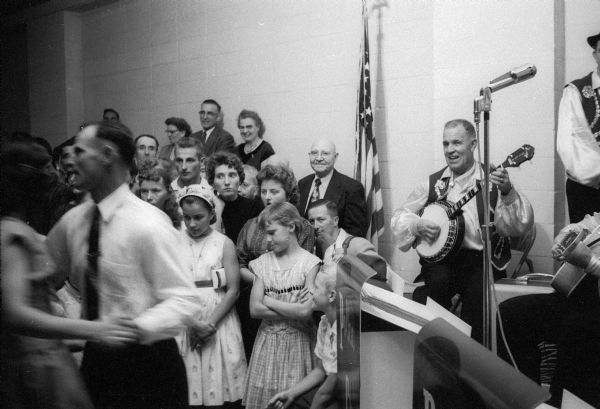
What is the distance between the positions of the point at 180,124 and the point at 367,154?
209 cm

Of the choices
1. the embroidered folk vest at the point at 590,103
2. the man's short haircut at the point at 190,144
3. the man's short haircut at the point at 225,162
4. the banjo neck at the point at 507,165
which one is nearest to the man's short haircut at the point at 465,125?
the banjo neck at the point at 507,165

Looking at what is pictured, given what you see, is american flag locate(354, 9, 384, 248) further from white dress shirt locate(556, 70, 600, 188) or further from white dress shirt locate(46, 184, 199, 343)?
white dress shirt locate(46, 184, 199, 343)

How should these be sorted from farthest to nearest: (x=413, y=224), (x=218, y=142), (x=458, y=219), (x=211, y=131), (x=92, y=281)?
(x=211, y=131) < (x=218, y=142) < (x=413, y=224) < (x=458, y=219) < (x=92, y=281)

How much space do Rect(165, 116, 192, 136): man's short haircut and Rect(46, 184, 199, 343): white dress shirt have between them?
424 cm

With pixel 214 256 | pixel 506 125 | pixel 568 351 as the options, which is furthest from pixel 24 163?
pixel 506 125

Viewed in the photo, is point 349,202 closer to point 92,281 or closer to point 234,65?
point 234,65

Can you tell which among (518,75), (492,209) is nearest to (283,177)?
(492,209)

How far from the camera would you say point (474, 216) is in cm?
345

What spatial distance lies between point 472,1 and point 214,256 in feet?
7.72

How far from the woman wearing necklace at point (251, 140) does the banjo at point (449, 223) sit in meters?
1.96

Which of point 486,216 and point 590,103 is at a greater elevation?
point 590,103

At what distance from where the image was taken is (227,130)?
584 centimetres

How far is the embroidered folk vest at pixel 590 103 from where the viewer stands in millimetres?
3254

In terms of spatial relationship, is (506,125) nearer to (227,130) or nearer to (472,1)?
(472,1)
